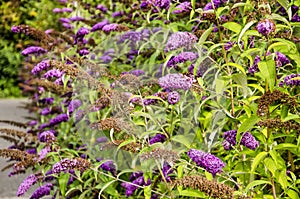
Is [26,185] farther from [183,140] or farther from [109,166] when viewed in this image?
[183,140]

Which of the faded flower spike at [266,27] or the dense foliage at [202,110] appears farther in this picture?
the dense foliage at [202,110]

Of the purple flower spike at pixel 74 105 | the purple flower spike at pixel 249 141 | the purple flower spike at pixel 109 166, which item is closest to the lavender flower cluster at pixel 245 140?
the purple flower spike at pixel 249 141

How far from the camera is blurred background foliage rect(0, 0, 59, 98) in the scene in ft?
40.1

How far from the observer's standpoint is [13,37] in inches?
504

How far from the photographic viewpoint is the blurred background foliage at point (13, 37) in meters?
12.2

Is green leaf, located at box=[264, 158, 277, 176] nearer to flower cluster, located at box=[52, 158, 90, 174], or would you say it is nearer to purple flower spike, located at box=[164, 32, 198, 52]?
purple flower spike, located at box=[164, 32, 198, 52]

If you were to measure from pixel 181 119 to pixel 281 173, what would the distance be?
582 millimetres

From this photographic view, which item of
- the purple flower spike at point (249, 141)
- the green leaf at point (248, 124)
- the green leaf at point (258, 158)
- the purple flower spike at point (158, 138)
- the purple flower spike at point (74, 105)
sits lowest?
the purple flower spike at point (74, 105)

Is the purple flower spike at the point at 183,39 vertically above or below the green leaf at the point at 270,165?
above

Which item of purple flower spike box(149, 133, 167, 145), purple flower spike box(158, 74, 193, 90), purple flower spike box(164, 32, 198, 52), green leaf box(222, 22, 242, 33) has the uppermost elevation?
green leaf box(222, 22, 242, 33)

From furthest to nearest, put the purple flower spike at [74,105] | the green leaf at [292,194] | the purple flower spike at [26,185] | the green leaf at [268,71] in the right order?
1. the purple flower spike at [74,105]
2. the purple flower spike at [26,185]
3. the green leaf at [292,194]
4. the green leaf at [268,71]

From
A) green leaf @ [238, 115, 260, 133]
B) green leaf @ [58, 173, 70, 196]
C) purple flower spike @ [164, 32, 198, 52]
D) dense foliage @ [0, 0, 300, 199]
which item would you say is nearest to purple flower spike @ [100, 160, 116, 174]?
dense foliage @ [0, 0, 300, 199]

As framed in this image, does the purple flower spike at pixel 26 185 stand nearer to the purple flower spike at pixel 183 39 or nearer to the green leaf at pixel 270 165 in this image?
the purple flower spike at pixel 183 39

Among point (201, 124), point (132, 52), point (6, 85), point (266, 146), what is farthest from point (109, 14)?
point (6, 85)
